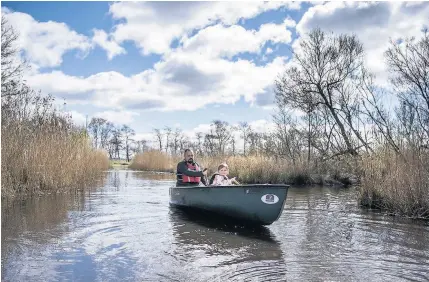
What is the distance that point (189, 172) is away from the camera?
9578mm

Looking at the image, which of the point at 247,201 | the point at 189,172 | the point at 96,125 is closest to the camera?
the point at 247,201

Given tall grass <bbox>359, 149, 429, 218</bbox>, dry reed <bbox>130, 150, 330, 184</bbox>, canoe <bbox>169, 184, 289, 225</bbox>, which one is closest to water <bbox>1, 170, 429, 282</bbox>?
canoe <bbox>169, 184, 289, 225</bbox>

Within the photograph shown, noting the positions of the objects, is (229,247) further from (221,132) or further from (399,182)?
(221,132)

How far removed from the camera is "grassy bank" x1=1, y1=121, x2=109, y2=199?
10.1 m

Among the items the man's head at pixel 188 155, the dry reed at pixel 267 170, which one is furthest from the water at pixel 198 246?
the dry reed at pixel 267 170

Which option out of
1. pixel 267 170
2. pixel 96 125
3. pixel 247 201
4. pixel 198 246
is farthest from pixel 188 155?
pixel 96 125

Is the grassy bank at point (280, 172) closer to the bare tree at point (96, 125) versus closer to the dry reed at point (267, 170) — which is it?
the dry reed at point (267, 170)

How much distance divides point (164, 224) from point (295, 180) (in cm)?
1204

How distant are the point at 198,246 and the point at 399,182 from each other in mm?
5082

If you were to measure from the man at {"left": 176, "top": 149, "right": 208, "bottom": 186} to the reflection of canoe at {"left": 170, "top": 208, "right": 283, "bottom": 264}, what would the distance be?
101 cm

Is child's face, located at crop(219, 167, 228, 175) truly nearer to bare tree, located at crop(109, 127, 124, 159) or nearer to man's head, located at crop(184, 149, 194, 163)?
man's head, located at crop(184, 149, 194, 163)

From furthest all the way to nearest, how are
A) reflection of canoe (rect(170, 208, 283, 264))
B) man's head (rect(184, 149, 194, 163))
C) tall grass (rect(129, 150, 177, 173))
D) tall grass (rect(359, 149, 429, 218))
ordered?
tall grass (rect(129, 150, 177, 173)) → man's head (rect(184, 149, 194, 163)) → tall grass (rect(359, 149, 429, 218)) → reflection of canoe (rect(170, 208, 283, 264))

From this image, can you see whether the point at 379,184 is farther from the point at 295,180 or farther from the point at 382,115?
the point at 295,180

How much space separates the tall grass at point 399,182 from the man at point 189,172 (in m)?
4.15
